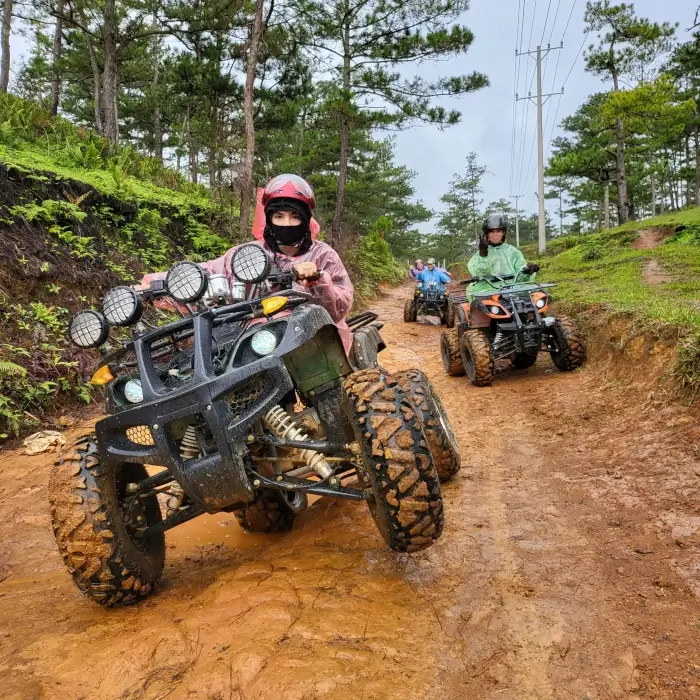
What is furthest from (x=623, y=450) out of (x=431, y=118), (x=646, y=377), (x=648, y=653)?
(x=431, y=118)

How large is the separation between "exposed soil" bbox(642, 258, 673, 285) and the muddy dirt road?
Answer: 5.85 meters

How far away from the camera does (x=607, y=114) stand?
2361cm

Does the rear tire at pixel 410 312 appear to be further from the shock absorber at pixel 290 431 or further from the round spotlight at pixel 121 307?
the round spotlight at pixel 121 307

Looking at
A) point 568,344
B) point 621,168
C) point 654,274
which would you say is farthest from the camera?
point 621,168

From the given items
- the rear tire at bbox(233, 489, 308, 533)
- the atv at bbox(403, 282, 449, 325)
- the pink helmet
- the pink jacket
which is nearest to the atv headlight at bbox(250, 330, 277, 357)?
the pink jacket

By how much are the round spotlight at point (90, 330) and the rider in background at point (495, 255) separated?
6.27 metres

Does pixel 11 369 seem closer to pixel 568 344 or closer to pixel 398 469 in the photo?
pixel 398 469

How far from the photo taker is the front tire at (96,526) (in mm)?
2525

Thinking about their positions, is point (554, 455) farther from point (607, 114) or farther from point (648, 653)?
point (607, 114)

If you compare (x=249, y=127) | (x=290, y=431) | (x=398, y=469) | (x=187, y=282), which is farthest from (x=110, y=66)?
(x=398, y=469)

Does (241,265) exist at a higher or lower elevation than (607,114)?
lower

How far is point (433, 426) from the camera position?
146 inches

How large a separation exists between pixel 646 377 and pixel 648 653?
12.6 feet

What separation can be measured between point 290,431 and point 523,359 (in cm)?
595
